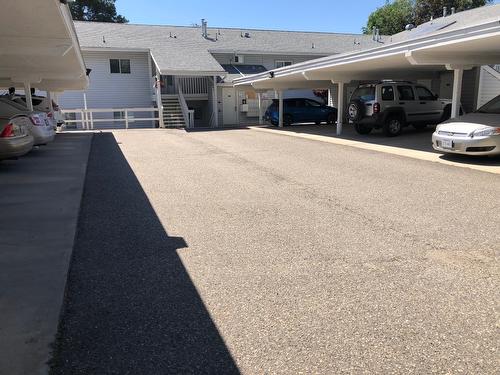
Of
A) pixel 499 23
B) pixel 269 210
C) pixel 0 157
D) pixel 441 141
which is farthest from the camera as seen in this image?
pixel 441 141

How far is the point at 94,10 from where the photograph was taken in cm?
4919

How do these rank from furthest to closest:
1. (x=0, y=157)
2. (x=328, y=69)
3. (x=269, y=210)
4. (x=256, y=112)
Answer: (x=256, y=112) → (x=328, y=69) → (x=0, y=157) → (x=269, y=210)

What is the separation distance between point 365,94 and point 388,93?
2.68ft

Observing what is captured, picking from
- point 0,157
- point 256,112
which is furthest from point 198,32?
point 0,157

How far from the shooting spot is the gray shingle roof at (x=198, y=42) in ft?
86.6

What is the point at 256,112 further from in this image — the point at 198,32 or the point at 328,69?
the point at 328,69

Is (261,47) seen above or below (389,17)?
below

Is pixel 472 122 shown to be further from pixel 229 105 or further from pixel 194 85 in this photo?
pixel 194 85

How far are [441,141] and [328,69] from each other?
23.9 feet

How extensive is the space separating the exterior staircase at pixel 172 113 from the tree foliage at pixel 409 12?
2959 cm

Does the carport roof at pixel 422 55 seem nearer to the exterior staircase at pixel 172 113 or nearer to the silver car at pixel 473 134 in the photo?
the silver car at pixel 473 134

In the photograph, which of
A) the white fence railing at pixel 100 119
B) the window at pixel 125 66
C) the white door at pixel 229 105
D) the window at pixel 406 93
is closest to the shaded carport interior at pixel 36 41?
the white fence railing at pixel 100 119

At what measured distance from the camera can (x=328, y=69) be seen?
666 inches

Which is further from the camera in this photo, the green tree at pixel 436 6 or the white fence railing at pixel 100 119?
the green tree at pixel 436 6
